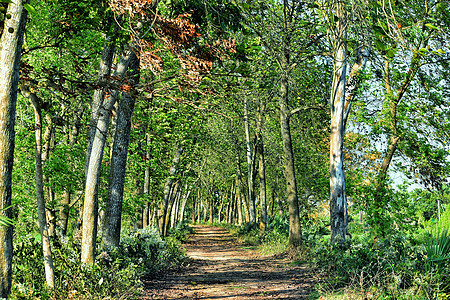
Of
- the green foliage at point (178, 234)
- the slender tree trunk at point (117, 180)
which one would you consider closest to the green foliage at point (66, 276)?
the slender tree trunk at point (117, 180)

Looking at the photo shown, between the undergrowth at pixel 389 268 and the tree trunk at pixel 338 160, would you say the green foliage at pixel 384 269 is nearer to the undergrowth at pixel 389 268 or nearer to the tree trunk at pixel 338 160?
the undergrowth at pixel 389 268

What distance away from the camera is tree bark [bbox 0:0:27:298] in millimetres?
4555

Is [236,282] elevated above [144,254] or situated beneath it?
situated beneath

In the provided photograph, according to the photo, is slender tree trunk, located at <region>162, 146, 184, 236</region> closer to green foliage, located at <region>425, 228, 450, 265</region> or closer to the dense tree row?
the dense tree row

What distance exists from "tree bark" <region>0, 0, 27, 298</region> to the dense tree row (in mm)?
13

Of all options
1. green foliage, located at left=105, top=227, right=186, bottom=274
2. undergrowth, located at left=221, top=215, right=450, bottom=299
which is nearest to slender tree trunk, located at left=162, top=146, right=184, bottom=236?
green foliage, located at left=105, top=227, right=186, bottom=274

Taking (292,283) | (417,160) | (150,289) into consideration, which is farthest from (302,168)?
(150,289)

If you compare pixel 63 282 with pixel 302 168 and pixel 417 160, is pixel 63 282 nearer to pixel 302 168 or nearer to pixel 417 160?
pixel 417 160

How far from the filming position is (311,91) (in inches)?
566

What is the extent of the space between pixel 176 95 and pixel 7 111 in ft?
38.4

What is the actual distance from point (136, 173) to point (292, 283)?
26.4 ft

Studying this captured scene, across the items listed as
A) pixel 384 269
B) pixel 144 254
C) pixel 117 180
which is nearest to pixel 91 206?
pixel 117 180

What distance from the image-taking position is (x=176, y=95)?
16156mm

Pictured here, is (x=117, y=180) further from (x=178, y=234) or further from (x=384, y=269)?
(x=178, y=234)
